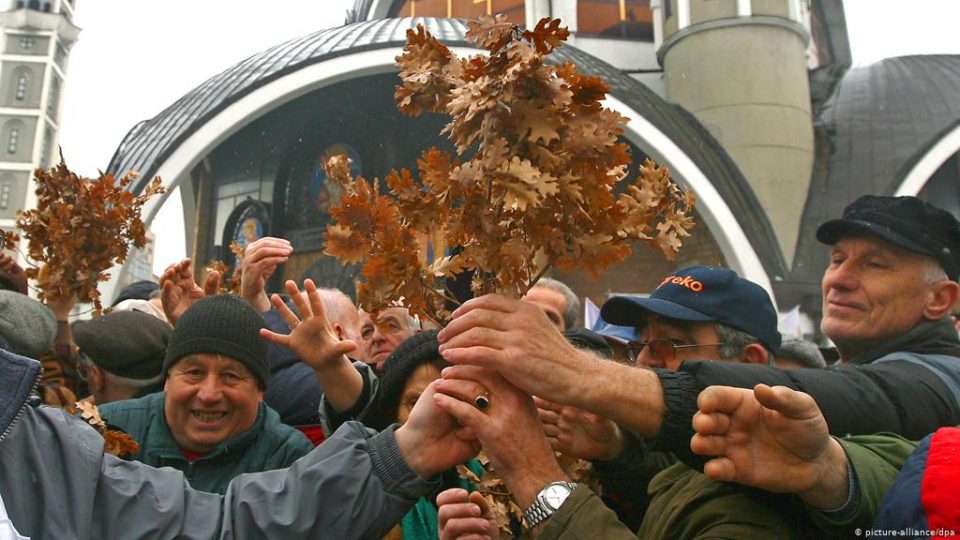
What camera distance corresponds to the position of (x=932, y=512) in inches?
54.1

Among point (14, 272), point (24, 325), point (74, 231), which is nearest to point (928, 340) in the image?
point (24, 325)

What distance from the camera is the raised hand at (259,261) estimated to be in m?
3.40

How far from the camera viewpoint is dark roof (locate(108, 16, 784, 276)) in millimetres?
16016

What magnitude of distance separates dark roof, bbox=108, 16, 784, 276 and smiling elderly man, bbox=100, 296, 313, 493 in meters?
12.9

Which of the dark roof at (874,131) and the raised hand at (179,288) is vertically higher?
the dark roof at (874,131)

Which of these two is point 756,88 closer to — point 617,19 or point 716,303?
point 617,19

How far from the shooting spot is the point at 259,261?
3408mm

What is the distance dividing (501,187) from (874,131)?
59.8 feet

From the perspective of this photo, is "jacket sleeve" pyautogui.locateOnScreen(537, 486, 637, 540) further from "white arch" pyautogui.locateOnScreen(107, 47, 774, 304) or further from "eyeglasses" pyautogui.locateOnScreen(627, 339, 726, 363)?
"white arch" pyautogui.locateOnScreen(107, 47, 774, 304)

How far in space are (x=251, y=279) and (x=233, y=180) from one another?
15892 millimetres

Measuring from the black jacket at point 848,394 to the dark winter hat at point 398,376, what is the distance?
1.14 m

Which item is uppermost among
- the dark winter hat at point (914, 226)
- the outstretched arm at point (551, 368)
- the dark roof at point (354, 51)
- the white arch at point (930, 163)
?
the dark roof at point (354, 51)

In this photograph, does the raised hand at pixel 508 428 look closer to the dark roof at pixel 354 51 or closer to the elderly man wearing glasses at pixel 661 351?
the elderly man wearing glasses at pixel 661 351

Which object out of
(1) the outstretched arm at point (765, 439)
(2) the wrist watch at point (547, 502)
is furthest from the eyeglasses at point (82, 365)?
(1) the outstretched arm at point (765, 439)
